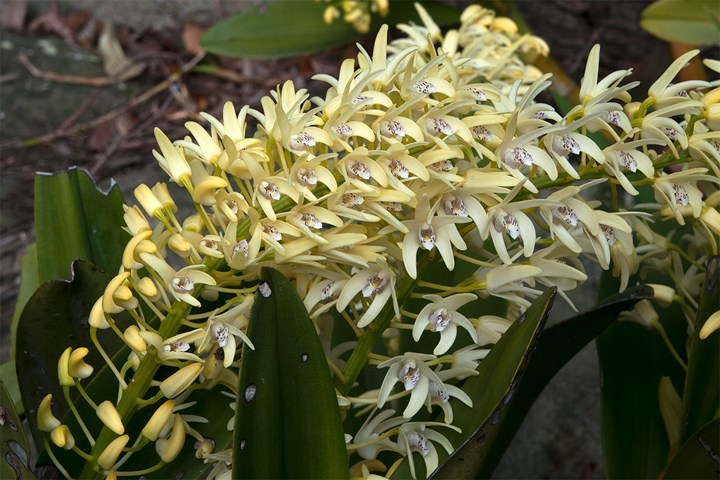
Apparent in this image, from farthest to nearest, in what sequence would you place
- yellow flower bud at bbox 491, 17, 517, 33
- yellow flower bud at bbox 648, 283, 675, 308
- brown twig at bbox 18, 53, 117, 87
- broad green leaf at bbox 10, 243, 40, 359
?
brown twig at bbox 18, 53, 117, 87 → yellow flower bud at bbox 491, 17, 517, 33 → broad green leaf at bbox 10, 243, 40, 359 → yellow flower bud at bbox 648, 283, 675, 308

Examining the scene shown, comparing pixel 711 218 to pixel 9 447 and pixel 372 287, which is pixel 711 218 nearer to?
pixel 372 287

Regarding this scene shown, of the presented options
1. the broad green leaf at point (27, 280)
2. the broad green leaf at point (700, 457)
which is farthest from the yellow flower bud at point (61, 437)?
the broad green leaf at point (700, 457)

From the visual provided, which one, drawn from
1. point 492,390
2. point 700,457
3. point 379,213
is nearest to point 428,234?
point 379,213

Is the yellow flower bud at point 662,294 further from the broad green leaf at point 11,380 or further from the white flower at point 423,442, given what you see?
the broad green leaf at point 11,380

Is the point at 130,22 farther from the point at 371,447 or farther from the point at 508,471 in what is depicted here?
the point at 371,447

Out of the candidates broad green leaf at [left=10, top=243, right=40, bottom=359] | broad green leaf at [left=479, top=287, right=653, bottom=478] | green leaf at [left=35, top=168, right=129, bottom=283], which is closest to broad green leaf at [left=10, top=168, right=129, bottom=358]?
green leaf at [left=35, top=168, right=129, bottom=283]

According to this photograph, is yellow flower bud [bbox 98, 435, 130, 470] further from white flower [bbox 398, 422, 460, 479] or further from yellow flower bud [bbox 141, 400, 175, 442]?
white flower [bbox 398, 422, 460, 479]

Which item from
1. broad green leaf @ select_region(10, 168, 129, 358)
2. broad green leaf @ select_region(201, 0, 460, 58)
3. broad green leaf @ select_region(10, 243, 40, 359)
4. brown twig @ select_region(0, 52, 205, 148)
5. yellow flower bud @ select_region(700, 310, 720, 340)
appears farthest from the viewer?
brown twig @ select_region(0, 52, 205, 148)

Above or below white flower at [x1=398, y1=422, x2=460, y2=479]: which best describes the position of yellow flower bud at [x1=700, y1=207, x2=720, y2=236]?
above
